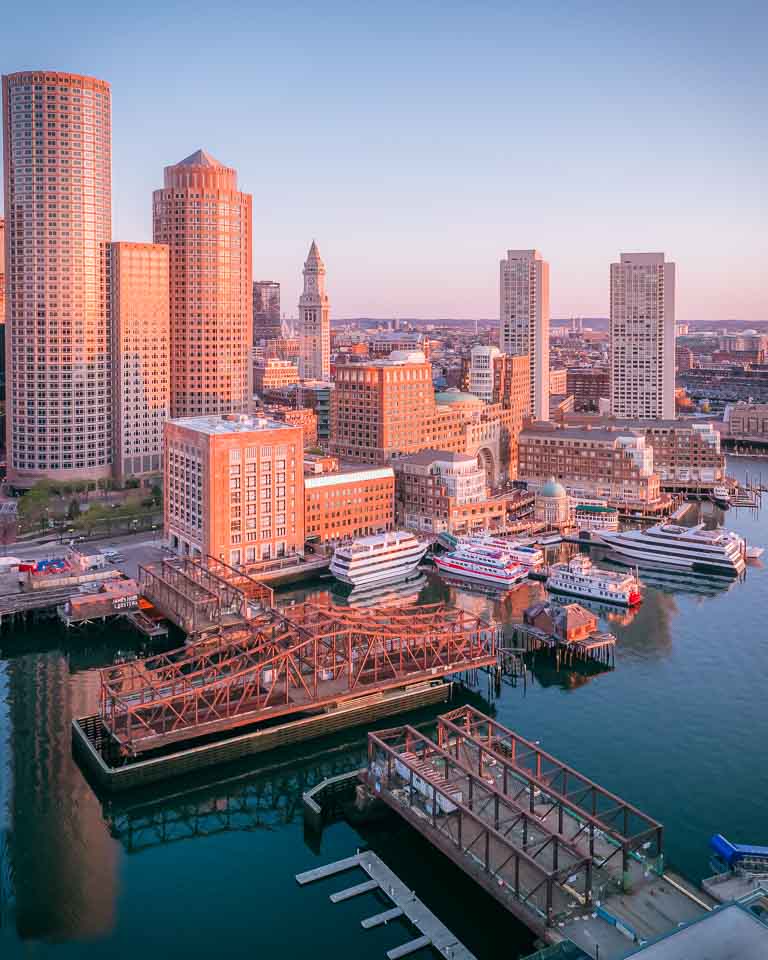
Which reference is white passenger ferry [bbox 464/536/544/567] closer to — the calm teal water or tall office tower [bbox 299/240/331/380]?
the calm teal water

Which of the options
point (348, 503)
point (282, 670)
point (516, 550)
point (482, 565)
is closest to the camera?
point (282, 670)

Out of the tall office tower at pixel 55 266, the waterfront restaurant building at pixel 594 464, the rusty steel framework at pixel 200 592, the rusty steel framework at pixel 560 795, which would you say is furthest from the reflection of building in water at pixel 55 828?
the waterfront restaurant building at pixel 594 464

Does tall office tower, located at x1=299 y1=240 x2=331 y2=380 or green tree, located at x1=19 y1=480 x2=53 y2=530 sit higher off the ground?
tall office tower, located at x1=299 y1=240 x2=331 y2=380

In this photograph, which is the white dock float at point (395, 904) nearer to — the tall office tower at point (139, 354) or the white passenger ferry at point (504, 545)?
the white passenger ferry at point (504, 545)

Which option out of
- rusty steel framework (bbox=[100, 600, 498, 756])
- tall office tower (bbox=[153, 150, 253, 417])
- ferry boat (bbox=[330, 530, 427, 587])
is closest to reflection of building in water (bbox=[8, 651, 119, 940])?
rusty steel framework (bbox=[100, 600, 498, 756])

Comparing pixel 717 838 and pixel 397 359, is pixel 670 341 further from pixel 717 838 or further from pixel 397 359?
pixel 717 838

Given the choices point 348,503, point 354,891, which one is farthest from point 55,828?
point 348,503

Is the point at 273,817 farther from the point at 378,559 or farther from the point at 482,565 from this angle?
the point at 482,565
